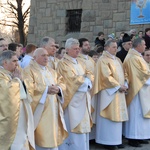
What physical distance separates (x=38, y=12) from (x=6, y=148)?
11.3 meters

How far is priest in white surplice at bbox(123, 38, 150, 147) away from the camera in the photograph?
631 centimetres

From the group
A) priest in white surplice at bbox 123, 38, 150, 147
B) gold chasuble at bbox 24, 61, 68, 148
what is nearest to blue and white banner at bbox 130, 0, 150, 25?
priest in white surplice at bbox 123, 38, 150, 147

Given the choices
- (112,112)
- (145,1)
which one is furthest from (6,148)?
(145,1)

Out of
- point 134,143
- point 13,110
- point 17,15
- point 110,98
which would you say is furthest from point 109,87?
point 17,15

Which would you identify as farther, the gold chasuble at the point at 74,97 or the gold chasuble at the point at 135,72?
the gold chasuble at the point at 135,72

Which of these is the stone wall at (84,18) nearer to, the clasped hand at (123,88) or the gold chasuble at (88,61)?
the gold chasuble at (88,61)

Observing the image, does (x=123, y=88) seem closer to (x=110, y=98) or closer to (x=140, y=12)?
(x=110, y=98)

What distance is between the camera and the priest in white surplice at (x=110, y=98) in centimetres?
605

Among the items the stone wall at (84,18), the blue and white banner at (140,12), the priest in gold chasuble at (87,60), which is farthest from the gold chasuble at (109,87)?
the stone wall at (84,18)

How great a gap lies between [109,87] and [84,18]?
25.0ft

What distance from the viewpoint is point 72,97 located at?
5496 mm

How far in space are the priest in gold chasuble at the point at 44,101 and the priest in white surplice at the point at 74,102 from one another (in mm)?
539

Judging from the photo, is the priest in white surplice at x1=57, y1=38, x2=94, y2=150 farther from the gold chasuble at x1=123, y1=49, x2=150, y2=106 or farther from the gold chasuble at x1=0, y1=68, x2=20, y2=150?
the gold chasuble at x1=0, y1=68, x2=20, y2=150

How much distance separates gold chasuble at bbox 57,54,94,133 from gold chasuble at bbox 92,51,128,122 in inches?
22.6
